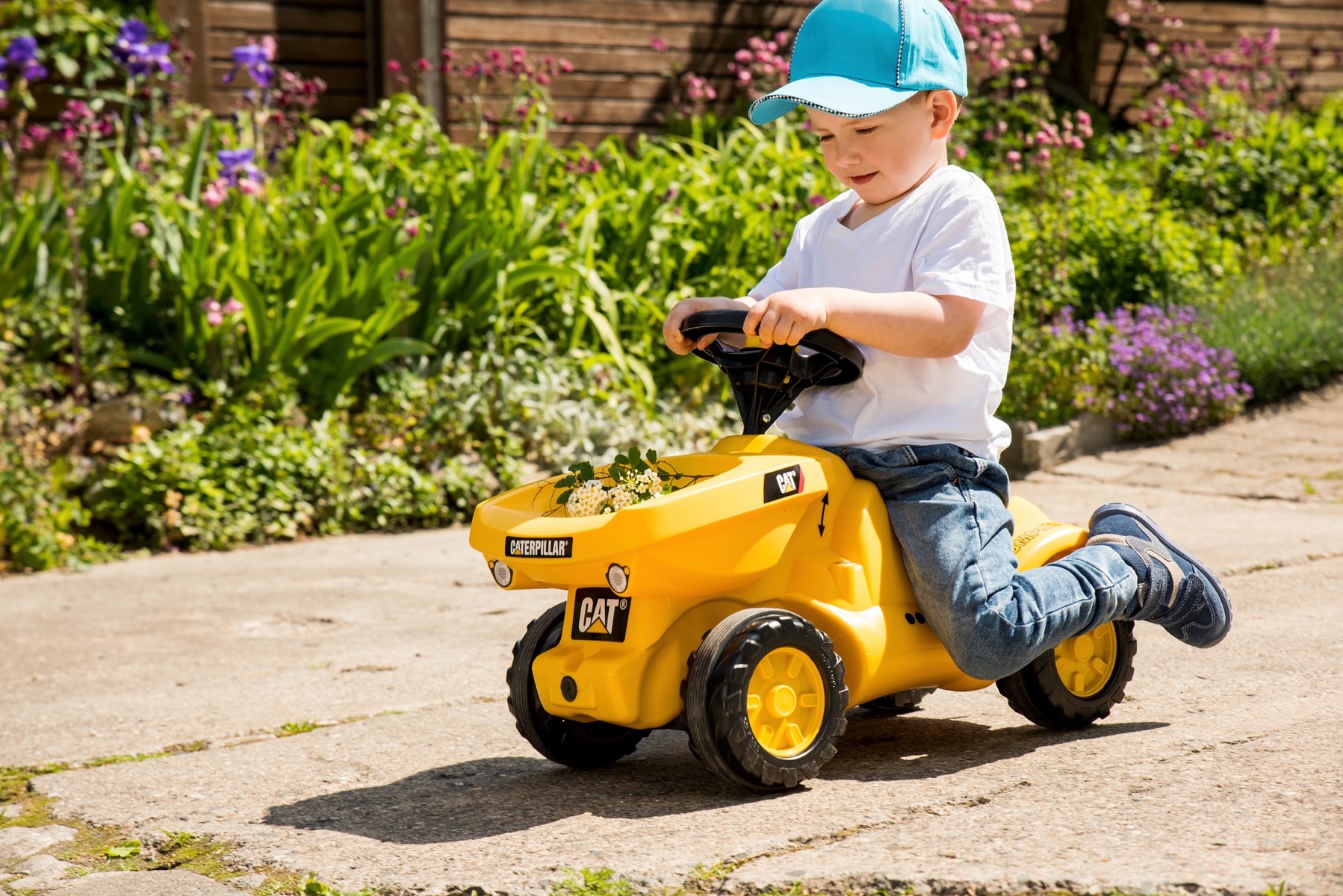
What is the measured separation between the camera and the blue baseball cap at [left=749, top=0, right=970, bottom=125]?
2.24 meters

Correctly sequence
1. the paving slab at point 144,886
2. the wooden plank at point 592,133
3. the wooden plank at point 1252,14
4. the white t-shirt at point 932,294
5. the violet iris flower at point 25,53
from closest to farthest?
the paving slab at point 144,886 → the white t-shirt at point 932,294 → the violet iris flower at point 25,53 → the wooden plank at point 592,133 → the wooden plank at point 1252,14

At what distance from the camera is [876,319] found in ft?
7.10

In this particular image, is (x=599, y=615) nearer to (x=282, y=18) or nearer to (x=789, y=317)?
(x=789, y=317)

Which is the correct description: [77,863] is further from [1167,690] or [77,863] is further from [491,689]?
[1167,690]

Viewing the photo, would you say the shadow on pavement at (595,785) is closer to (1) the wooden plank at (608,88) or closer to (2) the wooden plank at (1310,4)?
(1) the wooden plank at (608,88)

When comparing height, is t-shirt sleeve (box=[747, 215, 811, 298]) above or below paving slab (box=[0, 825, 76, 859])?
above

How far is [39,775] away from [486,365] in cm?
323

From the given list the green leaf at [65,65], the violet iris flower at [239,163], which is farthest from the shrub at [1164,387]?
the green leaf at [65,65]

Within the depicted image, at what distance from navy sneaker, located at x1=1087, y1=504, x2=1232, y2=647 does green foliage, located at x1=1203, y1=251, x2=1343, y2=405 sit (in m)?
3.97

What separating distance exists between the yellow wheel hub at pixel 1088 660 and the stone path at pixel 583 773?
0.08 meters

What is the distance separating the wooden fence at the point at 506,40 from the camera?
798cm

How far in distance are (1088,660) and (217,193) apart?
3957 millimetres

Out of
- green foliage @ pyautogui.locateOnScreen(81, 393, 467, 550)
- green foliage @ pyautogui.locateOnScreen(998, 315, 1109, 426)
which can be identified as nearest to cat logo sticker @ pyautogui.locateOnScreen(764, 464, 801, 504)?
green foliage @ pyautogui.locateOnScreen(81, 393, 467, 550)

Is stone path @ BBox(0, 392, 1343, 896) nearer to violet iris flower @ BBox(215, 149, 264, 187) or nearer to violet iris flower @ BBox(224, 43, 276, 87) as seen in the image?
violet iris flower @ BBox(215, 149, 264, 187)
